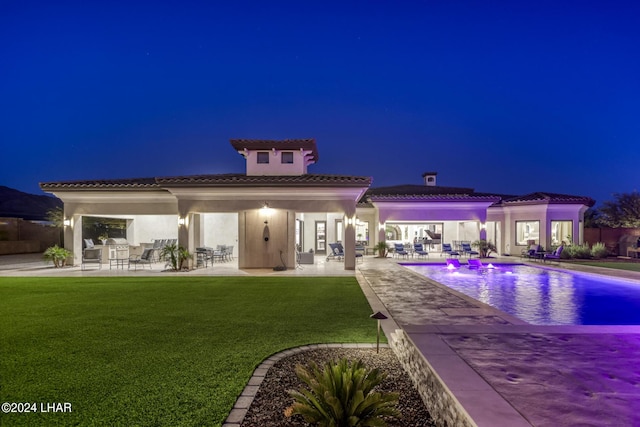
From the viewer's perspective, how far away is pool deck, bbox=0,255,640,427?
9.19 ft

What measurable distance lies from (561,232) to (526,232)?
7.01 feet

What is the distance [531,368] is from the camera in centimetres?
377

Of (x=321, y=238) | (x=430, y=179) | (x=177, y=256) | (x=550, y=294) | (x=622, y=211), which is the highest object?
(x=430, y=179)

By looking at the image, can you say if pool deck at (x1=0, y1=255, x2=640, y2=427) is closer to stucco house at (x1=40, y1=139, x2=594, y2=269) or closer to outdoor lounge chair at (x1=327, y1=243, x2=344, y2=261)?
stucco house at (x1=40, y1=139, x2=594, y2=269)

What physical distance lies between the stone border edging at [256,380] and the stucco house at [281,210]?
9259mm

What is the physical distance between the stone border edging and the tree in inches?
1196

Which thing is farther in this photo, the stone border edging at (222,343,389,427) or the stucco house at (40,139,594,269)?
the stucco house at (40,139,594,269)

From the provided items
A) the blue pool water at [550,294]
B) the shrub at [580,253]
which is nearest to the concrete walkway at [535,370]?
the blue pool water at [550,294]

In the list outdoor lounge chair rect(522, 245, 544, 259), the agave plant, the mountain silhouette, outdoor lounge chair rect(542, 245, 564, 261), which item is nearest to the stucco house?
outdoor lounge chair rect(522, 245, 544, 259)

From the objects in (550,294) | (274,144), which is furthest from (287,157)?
(550,294)

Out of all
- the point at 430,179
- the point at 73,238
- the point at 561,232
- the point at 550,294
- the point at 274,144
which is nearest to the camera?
the point at 550,294

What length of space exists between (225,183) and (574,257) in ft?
61.0

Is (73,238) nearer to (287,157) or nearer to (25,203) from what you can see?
(287,157)

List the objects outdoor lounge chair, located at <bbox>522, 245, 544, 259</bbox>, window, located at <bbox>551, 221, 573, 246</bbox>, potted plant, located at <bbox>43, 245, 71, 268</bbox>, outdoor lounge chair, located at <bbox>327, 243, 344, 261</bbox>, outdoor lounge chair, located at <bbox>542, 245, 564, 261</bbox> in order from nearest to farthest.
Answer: potted plant, located at <bbox>43, 245, 71, 268</bbox>
outdoor lounge chair, located at <bbox>542, 245, 564, 261</bbox>
outdoor lounge chair, located at <bbox>522, 245, 544, 259</bbox>
outdoor lounge chair, located at <bbox>327, 243, 344, 261</bbox>
window, located at <bbox>551, 221, 573, 246</bbox>
